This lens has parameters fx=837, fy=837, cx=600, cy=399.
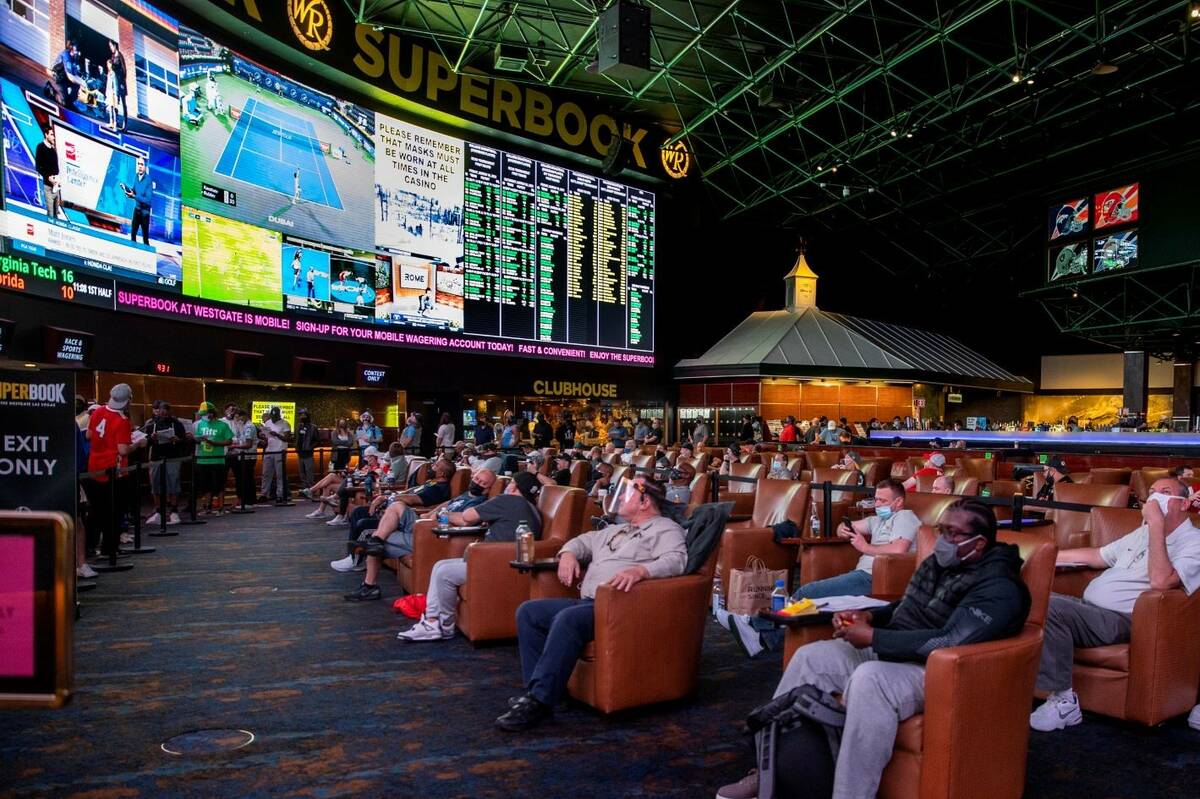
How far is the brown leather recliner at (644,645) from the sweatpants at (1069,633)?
4.80 ft

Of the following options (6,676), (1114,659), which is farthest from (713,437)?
(6,676)

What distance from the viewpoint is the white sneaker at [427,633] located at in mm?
4973

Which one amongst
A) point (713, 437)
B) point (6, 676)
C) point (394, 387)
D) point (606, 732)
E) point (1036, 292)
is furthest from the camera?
point (713, 437)

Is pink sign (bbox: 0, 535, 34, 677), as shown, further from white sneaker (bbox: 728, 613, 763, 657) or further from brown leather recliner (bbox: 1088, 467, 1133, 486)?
brown leather recliner (bbox: 1088, 467, 1133, 486)

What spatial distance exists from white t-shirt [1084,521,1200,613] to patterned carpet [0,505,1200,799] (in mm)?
543

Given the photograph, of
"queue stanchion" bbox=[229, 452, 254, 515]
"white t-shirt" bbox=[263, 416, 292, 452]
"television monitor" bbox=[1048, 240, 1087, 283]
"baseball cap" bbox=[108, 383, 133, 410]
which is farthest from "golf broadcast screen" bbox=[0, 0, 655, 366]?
"television monitor" bbox=[1048, 240, 1087, 283]

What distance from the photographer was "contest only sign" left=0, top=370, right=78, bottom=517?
221 cm

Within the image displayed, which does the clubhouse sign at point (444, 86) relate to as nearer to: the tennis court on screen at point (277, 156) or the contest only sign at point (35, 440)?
the tennis court on screen at point (277, 156)

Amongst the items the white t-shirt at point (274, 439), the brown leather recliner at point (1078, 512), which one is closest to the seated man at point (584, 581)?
the brown leather recliner at point (1078, 512)

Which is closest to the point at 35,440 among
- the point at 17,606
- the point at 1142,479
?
the point at 17,606

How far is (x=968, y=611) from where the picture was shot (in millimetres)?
2777

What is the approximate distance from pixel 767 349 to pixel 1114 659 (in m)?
18.4

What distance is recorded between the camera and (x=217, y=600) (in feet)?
19.8

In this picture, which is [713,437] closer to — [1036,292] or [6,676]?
[1036,292]
